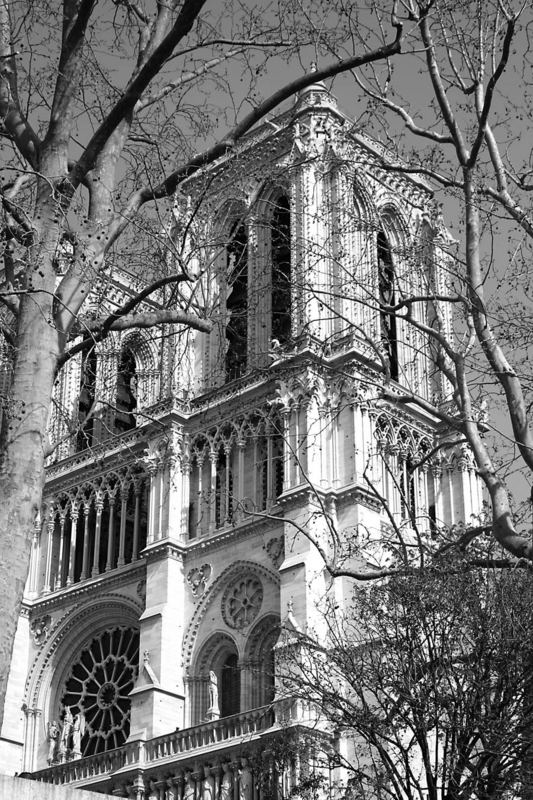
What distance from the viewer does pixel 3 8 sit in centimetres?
1365

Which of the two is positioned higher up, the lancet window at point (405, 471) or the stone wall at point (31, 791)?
the lancet window at point (405, 471)

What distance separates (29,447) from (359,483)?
66.6 ft

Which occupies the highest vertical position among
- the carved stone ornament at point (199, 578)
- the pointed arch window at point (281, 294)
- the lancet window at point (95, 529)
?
the pointed arch window at point (281, 294)

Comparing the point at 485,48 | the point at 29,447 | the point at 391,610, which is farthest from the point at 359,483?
the point at 29,447

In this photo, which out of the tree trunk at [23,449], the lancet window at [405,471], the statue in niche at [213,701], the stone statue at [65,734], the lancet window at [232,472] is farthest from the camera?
the stone statue at [65,734]

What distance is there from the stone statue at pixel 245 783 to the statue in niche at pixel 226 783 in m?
0.29

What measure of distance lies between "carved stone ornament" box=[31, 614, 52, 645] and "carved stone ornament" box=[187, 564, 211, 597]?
206 inches

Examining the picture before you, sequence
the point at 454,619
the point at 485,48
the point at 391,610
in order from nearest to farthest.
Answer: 1. the point at 485,48
2. the point at 454,619
3. the point at 391,610

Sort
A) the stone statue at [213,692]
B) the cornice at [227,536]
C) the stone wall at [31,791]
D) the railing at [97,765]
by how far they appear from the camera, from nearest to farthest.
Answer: the stone wall at [31,791] → the stone statue at [213,692] → the railing at [97,765] → the cornice at [227,536]

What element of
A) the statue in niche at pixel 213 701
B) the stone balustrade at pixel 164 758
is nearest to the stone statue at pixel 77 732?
the stone balustrade at pixel 164 758

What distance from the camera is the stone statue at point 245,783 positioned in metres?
28.7

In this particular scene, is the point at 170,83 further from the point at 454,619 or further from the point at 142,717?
the point at 142,717

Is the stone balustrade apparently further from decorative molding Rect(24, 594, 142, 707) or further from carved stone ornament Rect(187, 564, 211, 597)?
decorative molding Rect(24, 594, 142, 707)

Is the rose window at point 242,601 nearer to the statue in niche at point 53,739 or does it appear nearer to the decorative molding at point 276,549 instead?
the decorative molding at point 276,549
